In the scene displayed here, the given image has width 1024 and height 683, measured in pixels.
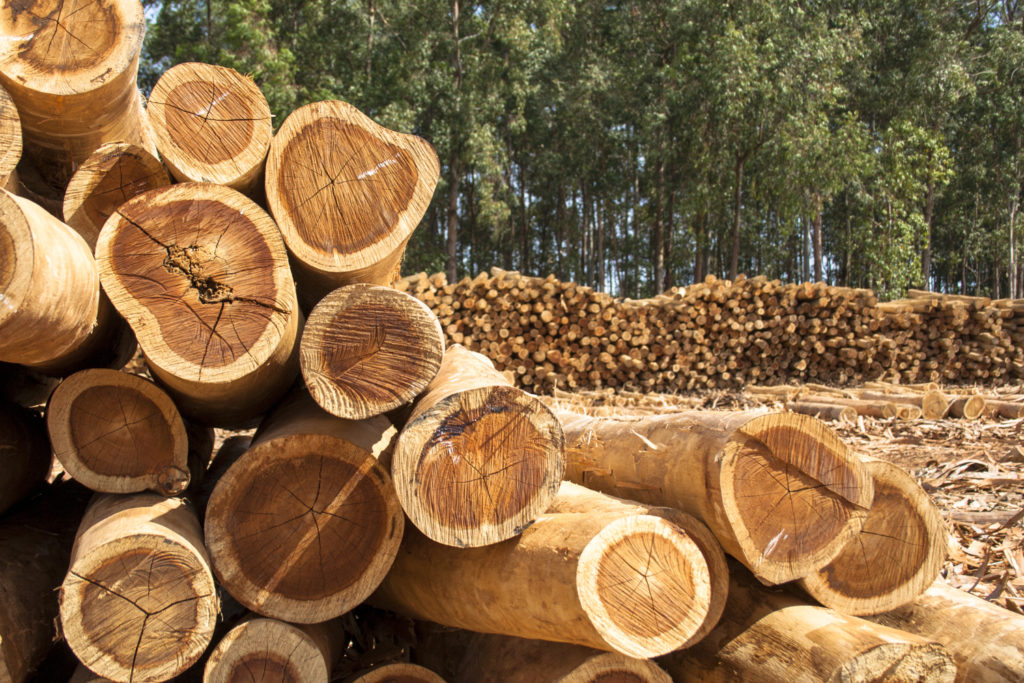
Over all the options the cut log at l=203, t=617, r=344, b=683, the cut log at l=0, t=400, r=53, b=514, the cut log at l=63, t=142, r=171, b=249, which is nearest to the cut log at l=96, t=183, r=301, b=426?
the cut log at l=63, t=142, r=171, b=249

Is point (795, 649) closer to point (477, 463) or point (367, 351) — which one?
point (477, 463)

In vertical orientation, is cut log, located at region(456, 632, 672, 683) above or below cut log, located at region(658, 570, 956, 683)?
below

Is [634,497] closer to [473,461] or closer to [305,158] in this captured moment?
[473,461]

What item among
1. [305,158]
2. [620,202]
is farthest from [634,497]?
A: [620,202]

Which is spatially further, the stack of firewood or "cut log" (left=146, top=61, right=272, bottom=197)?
"cut log" (left=146, top=61, right=272, bottom=197)

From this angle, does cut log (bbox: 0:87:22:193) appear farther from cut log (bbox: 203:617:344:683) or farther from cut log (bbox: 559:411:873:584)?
cut log (bbox: 559:411:873:584)

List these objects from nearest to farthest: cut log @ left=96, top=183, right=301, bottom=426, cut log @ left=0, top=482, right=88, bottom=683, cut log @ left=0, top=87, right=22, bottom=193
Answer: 1. cut log @ left=96, top=183, right=301, bottom=426
2. cut log @ left=0, top=482, right=88, bottom=683
3. cut log @ left=0, top=87, right=22, bottom=193

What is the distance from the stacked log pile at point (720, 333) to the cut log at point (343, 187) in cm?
668

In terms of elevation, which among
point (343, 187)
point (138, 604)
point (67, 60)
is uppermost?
point (67, 60)

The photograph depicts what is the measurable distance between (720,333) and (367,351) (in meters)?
9.17

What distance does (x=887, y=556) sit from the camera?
2.12 meters

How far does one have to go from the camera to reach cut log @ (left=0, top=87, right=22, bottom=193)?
6.96ft

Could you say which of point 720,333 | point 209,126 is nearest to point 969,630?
point 209,126

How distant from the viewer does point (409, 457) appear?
185cm
